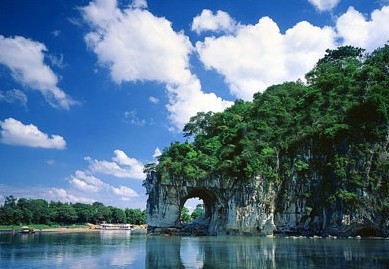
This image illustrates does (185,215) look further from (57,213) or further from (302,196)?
(302,196)

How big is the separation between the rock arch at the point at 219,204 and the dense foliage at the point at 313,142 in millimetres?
1083

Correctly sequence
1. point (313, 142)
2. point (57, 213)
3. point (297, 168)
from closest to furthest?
point (297, 168) < point (313, 142) < point (57, 213)

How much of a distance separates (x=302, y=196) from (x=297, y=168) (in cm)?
309

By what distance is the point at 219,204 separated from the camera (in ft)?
164

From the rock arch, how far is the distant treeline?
44.0m

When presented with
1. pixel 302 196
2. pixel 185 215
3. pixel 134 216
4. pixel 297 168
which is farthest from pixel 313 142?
pixel 134 216

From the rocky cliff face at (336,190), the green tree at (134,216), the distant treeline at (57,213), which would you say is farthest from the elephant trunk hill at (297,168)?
the green tree at (134,216)

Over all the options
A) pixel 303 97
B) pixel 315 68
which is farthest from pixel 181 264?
pixel 315 68

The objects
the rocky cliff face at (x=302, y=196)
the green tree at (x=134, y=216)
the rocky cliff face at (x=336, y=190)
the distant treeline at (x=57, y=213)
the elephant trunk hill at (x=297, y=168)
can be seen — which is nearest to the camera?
the rocky cliff face at (x=336, y=190)

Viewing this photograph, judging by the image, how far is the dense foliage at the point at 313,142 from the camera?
137ft

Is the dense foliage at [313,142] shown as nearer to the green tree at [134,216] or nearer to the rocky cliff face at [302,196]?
the rocky cliff face at [302,196]

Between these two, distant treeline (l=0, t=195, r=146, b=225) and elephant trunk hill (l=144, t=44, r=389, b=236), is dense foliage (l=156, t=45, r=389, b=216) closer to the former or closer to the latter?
elephant trunk hill (l=144, t=44, r=389, b=236)

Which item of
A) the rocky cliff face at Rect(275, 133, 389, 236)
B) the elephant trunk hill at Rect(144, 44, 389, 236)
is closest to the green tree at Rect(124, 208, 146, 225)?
the elephant trunk hill at Rect(144, 44, 389, 236)

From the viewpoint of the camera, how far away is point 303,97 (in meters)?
53.6
